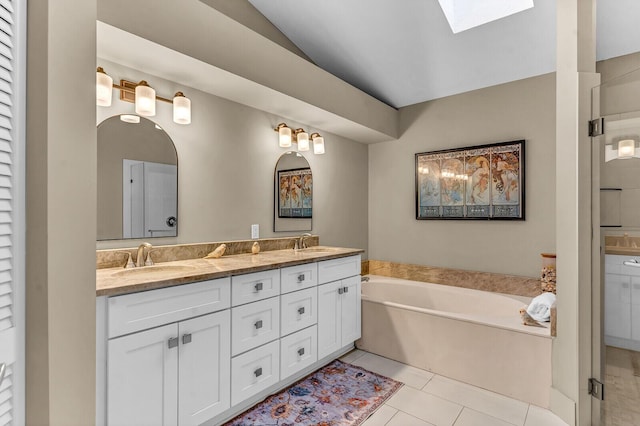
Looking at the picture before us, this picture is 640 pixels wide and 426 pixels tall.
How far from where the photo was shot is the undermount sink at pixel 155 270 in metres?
1.83

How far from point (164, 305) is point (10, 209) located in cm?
91

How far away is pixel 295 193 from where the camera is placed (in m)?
3.17

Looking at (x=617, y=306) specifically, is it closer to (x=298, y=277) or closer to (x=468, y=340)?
(x=468, y=340)

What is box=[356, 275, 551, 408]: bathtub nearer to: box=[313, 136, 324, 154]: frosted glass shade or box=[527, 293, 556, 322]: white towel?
box=[527, 293, 556, 322]: white towel

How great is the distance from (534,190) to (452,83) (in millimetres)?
1278

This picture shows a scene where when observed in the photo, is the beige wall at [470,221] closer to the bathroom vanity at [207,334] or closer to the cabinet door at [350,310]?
the cabinet door at [350,310]

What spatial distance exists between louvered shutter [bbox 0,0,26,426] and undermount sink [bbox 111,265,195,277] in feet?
3.31

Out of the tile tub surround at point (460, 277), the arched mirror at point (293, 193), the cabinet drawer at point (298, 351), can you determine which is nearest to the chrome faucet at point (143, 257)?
the cabinet drawer at point (298, 351)

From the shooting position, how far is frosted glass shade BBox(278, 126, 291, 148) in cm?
293

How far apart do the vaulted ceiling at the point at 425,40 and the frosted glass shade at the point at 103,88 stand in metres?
1.41

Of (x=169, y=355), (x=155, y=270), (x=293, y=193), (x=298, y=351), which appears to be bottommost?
(x=298, y=351)

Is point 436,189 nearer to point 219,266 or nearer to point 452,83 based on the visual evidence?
point 452,83

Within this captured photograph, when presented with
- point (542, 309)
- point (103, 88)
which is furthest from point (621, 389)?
point (103, 88)

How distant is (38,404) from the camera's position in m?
0.86
